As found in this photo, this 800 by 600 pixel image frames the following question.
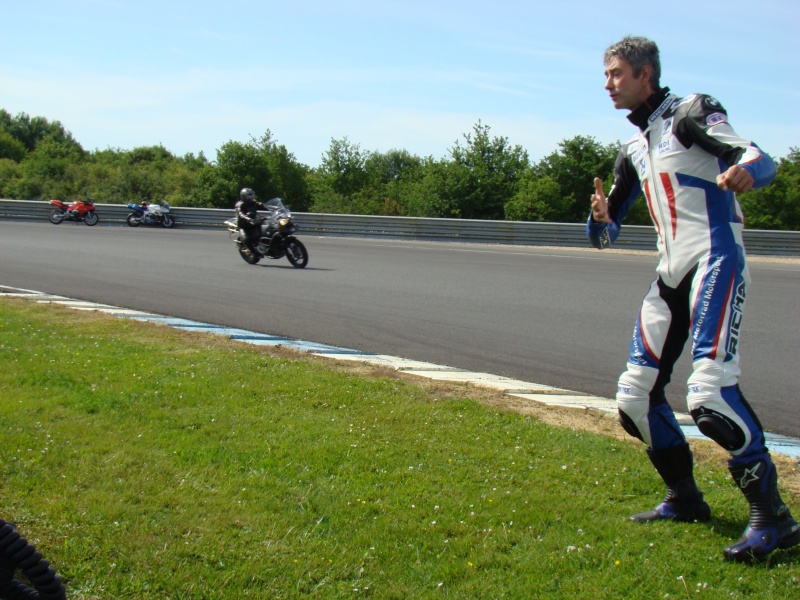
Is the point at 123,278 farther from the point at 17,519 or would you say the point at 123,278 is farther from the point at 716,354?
the point at 716,354

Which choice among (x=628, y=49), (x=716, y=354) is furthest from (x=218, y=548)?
(x=628, y=49)

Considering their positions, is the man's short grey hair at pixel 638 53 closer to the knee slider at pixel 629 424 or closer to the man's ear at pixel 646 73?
the man's ear at pixel 646 73

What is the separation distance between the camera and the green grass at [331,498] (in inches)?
117

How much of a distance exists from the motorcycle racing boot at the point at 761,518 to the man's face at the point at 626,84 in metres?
1.57

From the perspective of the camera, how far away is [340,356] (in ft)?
24.6

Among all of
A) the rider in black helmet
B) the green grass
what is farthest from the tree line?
the green grass

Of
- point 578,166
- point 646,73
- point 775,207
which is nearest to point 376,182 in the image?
point 578,166

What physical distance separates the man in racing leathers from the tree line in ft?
126

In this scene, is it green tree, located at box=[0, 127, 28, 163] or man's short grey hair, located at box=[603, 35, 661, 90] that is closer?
man's short grey hair, located at box=[603, 35, 661, 90]

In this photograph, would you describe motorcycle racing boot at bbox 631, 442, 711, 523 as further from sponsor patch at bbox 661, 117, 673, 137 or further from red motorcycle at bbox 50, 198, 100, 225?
red motorcycle at bbox 50, 198, 100, 225

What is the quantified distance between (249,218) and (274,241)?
35.9 inches

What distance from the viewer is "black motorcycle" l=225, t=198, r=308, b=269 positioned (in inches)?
653

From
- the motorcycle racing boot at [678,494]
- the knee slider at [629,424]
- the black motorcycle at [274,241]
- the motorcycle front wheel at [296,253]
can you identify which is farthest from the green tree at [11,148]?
the motorcycle racing boot at [678,494]

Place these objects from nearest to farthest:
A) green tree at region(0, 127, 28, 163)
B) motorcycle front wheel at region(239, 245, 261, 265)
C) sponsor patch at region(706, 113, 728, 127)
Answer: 1. sponsor patch at region(706, 113, 728, 127)
2. motorcycle front wheel at region(239, 245, 261, 265)
3. green tree at region(0, 127, 28, 163)
